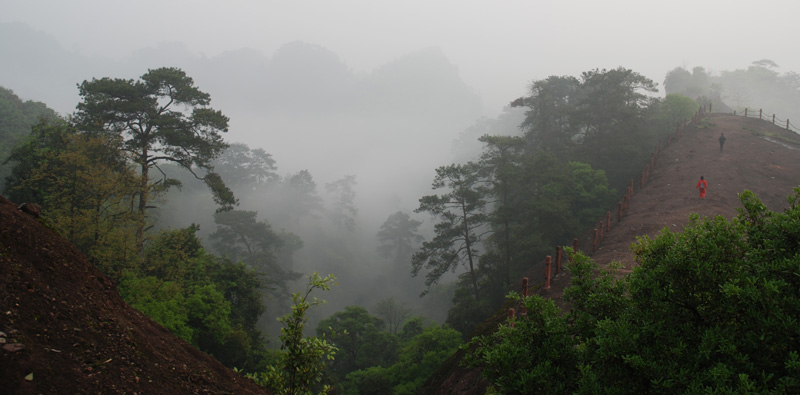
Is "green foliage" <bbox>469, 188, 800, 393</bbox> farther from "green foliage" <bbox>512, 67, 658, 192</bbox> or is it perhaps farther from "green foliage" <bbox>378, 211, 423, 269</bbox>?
"green foliage" <bbox>378, 211, 423, 269</bbox>

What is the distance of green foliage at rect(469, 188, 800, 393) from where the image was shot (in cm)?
381

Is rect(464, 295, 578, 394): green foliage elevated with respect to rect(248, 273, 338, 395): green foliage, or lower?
elevated

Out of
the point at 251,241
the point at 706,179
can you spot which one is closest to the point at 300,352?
the point at 706,179

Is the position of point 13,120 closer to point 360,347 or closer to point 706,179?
point 360,347

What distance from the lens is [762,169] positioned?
24578 mm

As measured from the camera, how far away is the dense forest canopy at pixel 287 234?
15.1 meters

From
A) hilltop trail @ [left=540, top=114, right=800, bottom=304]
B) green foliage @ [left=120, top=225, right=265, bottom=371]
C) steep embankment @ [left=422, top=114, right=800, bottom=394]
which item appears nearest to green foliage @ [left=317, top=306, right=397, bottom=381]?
green foliage @ [left=120, top=225, right=265, bottom=371]

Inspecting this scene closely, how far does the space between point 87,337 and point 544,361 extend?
5.65m

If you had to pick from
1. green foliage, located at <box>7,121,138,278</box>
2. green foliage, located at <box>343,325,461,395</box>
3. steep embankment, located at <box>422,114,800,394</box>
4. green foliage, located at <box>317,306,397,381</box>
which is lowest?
green foliage, located at <box>317,306,397,381</box>

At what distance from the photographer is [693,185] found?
22.5m

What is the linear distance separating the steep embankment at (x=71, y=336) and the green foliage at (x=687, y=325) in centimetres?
435

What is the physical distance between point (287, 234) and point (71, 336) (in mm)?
50409

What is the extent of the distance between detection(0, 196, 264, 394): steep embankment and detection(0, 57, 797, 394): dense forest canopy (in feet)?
4.62

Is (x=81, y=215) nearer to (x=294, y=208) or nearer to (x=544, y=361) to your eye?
(x=544, y=361)
